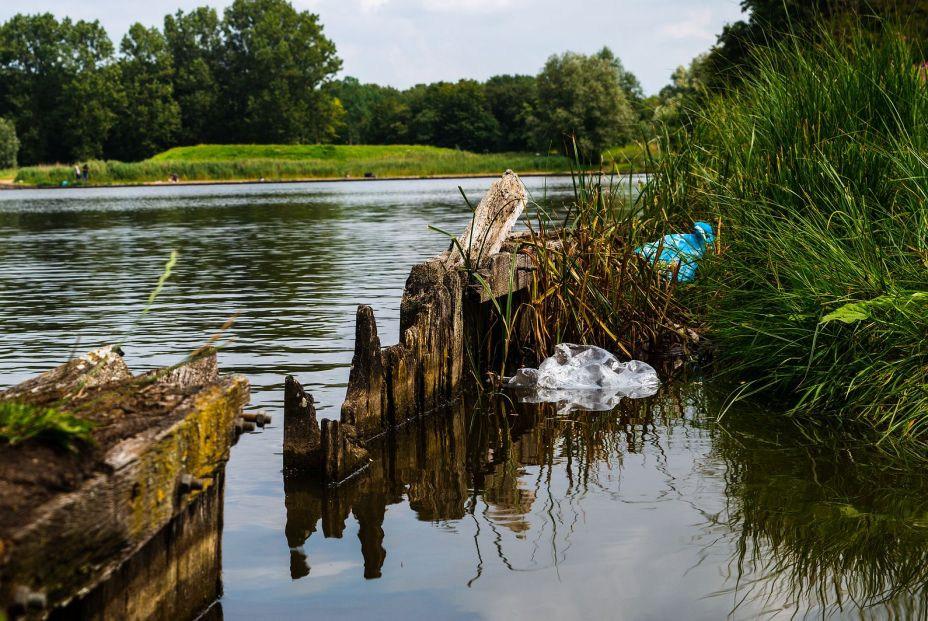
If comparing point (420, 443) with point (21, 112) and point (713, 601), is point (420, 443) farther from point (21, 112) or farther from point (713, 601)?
point (21, 112)

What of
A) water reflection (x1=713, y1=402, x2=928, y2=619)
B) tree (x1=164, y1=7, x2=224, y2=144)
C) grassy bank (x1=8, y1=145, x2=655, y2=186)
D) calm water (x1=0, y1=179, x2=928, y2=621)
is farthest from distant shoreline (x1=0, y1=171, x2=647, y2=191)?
water reflection (x1=713, y1=402, x2=928, y2=619)

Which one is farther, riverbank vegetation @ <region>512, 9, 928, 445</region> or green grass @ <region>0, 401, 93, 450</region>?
riverbank vegetation @ <region>512, 9, 928, 445</region>

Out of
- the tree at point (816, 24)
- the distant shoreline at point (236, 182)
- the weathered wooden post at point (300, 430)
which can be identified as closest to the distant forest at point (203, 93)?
the distant shoreline at point (236, 182)

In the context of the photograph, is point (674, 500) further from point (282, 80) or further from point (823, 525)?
point (282, 80)

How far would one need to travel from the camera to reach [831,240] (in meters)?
6.80

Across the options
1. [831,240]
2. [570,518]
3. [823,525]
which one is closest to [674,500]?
[570,518]

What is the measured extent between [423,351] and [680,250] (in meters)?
2.74

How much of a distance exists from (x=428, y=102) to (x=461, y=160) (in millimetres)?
43613

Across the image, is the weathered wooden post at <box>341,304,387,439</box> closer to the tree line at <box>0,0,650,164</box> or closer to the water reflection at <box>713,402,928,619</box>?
the water reflection at <box>713,402,928,619</box>

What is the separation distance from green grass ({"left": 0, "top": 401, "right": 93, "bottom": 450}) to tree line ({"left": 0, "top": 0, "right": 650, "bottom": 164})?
104 meters

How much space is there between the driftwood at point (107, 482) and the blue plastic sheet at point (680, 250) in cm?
546

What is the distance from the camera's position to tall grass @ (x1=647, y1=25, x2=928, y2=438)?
6.33 meters

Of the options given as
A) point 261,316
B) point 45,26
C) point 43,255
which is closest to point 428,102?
point 45,26

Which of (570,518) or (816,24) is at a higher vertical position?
(816,24)
